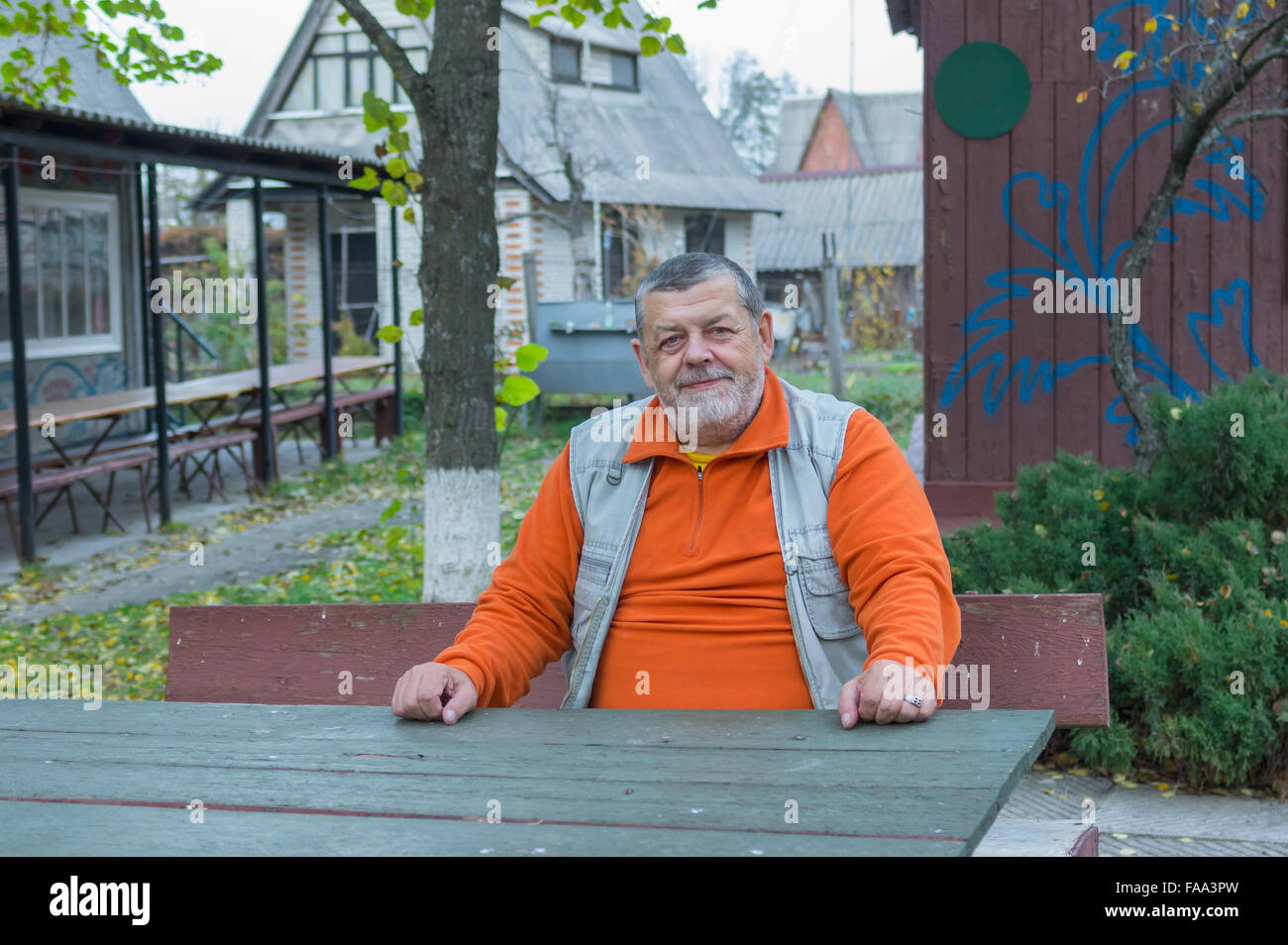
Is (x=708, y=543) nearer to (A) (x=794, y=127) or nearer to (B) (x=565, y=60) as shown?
(B) (x=565, y=60)

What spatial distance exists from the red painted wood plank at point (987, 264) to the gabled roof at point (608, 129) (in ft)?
46.8

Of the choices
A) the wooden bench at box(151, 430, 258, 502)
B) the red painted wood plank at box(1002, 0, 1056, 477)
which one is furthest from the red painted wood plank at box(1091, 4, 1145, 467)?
the wooden bench at box(151, 430, 258, 502)

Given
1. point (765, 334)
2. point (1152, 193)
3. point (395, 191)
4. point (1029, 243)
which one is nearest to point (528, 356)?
point (395, 191)

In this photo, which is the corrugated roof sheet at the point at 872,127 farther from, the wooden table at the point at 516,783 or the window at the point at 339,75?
the wooden table at the point at 516,783

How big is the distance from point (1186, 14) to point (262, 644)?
6090mm

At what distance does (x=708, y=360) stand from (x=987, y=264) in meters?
5.11

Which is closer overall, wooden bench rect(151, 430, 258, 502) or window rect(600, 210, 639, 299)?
wooden bench rect(151, 430, 258, 502)

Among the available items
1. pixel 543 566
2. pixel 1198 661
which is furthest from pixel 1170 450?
pixel 543 566

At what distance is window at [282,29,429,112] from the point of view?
25.1 m

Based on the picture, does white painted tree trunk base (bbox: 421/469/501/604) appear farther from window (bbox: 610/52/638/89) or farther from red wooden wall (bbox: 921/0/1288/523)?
window (bbox: 610/52/638/89)

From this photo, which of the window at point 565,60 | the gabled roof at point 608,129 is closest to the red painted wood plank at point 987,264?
the gabled roof at point 608,129

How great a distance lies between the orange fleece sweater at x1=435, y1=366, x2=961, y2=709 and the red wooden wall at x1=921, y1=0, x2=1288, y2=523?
499 centimetres

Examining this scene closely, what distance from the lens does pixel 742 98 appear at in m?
66.8
